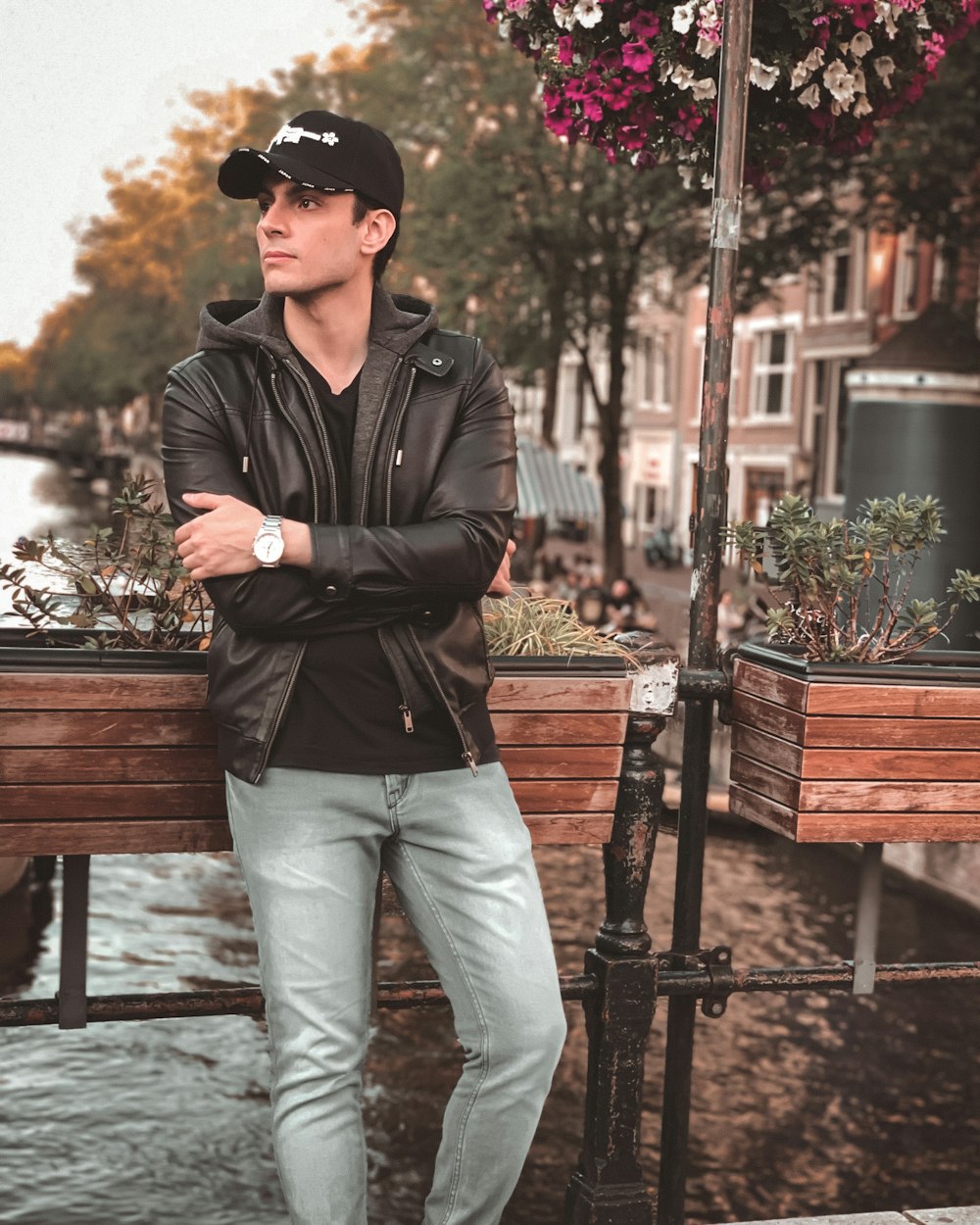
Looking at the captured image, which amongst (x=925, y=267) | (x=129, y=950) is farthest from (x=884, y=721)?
(x=925, y=267)

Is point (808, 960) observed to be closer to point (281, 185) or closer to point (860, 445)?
point (860, 445)

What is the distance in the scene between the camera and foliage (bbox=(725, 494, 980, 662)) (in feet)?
11.5

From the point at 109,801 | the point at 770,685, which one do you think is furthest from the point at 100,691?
the point at 770,685

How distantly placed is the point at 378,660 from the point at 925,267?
106ft

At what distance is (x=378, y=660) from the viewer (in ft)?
8.56

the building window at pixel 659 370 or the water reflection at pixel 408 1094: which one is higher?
the building window at pixel 659 370

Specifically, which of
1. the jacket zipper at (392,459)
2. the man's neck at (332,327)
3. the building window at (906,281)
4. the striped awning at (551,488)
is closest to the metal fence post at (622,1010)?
the jacket zipper at (392,459)

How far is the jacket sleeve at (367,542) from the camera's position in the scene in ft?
8.37

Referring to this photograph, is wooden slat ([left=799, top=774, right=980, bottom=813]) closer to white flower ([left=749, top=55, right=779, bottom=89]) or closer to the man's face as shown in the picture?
the man's face

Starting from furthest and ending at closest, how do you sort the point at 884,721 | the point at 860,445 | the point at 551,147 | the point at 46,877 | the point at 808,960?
the point at 551,147 < the point at 46,877 < the point at 808,960 < the point at 860,445 < the point at 884,721

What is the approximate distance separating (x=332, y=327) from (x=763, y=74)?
62.7 inches

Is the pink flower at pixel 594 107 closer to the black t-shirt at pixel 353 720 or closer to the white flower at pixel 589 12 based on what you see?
the white flower at pixel 589 12

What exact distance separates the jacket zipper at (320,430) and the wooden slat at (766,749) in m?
1.14

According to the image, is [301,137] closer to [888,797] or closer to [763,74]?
[763,74]
